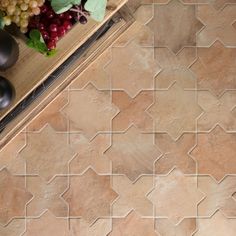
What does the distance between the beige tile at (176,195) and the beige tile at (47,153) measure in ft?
1.08

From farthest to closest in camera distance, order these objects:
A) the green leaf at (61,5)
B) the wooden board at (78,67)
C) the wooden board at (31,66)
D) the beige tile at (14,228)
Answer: the beige tile at (14,228), the wooden board at (78,67), the wooden board at (31,66), the green leaf at (61,5)

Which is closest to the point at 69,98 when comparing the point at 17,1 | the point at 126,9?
the point at 126,9

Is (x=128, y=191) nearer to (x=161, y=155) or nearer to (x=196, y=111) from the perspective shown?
(x=161, y=155)

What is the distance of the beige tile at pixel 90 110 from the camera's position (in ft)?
5.89

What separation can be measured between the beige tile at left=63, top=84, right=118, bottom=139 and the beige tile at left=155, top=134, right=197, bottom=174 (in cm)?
19

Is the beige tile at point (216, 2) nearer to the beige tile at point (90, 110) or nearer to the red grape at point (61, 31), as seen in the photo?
the beige tile at point (90, 110)

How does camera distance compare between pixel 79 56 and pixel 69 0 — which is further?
pixel 79 56

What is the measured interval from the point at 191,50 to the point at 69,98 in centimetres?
45

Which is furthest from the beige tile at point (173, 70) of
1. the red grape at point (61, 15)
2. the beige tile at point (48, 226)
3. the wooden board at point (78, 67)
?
the red grape at point (61, 15)

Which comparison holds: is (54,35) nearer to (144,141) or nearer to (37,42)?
(37,42)

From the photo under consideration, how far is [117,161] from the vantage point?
5.91 ft

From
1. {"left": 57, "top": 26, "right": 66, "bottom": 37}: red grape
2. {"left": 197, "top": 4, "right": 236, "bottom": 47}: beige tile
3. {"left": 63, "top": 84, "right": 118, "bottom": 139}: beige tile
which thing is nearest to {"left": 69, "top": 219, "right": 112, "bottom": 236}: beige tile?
{"left": 63, "top": 84, "right": 118, "bottom": 139}: beige tile

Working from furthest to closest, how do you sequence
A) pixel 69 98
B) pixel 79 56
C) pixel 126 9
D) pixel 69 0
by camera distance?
pixel 69 98, pixel 126 9, pixel 79 56, pixel 69 0

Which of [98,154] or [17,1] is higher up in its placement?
[17,1]
